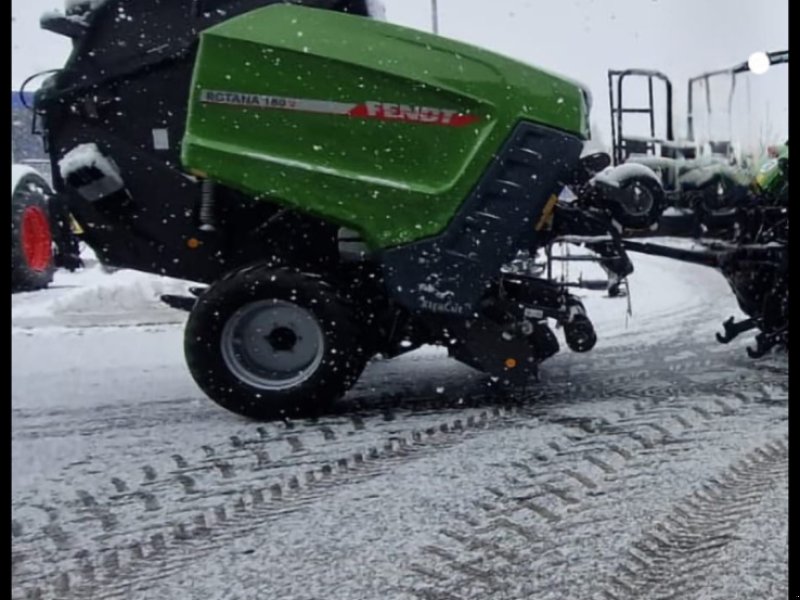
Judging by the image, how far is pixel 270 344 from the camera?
2.19 m

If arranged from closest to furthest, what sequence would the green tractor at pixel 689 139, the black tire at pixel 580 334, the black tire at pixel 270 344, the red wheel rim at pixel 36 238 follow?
the green tractor at pixel 689 139
the red wheel rim at pixel 36 238
the black tire at pixel 580 334
the black tire at pixel 270 344

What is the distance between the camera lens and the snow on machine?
61.7 inches

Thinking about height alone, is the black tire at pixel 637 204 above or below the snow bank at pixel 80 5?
below

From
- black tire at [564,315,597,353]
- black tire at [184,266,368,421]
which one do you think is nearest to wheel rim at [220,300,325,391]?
black tire at [184,266,368,421]

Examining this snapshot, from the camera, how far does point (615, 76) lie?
1.37 meters

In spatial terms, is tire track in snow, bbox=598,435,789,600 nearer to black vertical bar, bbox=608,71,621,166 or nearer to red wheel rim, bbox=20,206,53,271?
black vertical bar, bbox=608,71,621,166

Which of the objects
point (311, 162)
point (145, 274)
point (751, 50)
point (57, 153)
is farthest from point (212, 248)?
point (751, 50)

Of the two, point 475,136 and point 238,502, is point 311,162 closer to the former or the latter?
point 475,136

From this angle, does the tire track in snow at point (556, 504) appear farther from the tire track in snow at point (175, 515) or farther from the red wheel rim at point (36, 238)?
the red wheel rim at point (36, 238)

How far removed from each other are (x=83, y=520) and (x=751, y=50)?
1296 mm

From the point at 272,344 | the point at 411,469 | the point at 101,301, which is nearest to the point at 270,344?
the point at 272,344

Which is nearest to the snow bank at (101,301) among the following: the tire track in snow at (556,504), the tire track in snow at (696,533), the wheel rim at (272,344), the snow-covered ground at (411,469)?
the snow-covered ground at (411,469)

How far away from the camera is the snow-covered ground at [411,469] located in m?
1.42

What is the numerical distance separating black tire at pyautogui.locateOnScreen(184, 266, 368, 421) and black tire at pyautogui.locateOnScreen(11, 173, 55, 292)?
51 cm
